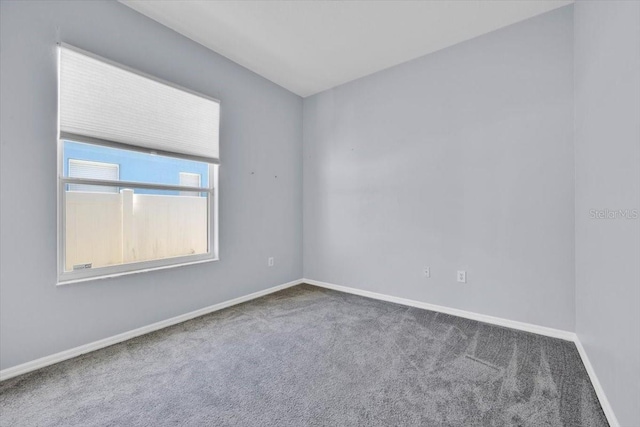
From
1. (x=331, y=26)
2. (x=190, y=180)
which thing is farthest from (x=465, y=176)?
(x=190, y=180)

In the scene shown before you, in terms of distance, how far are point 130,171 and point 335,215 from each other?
2.40 metres

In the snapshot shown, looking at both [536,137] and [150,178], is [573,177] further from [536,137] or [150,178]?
[150,178]

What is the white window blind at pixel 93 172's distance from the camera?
2055 millimetres

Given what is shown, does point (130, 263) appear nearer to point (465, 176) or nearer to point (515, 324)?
point (465, 176)

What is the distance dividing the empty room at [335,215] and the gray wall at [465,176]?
2cm

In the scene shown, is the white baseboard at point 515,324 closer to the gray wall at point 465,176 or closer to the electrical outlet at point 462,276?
the gray wall at point 465,176

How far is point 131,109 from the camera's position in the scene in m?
2.28

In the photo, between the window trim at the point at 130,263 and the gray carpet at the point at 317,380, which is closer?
the gray carpet at the point at 317,380

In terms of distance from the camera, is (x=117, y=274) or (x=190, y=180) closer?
(x=117, y=274)

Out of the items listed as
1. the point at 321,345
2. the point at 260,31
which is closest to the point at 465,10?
the point at 260,31

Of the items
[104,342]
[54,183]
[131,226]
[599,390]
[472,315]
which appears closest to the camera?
[599,390]

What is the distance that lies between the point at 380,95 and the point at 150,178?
2.76 m

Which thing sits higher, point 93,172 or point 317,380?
point 93,172

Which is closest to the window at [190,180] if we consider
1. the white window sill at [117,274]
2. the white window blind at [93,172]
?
the white window blind at [93,172]
